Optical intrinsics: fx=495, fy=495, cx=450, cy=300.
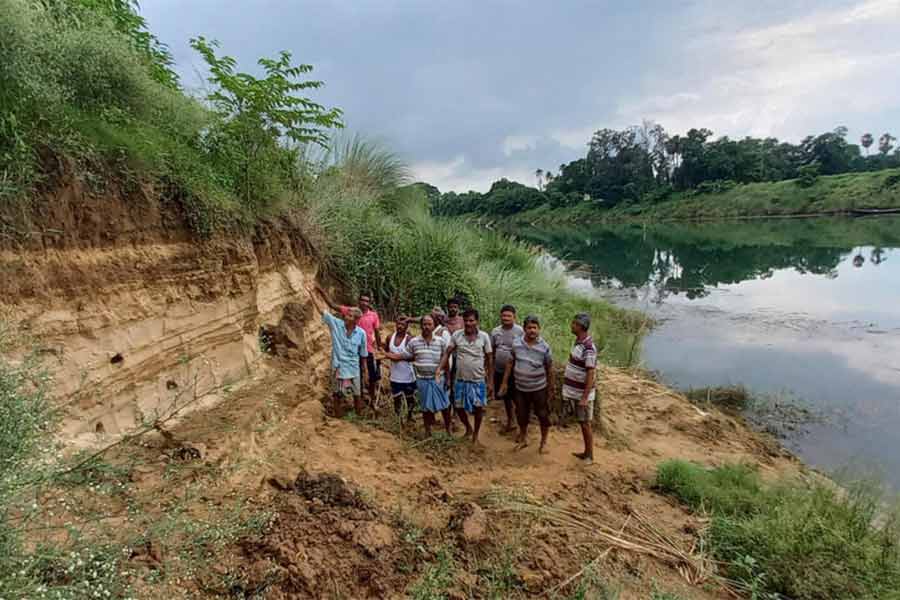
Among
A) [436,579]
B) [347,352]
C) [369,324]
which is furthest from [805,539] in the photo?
[369,324]

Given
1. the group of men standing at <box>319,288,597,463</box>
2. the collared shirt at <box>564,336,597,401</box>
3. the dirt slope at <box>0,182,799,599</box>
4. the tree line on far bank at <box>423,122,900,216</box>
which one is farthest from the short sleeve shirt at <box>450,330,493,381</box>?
the tree line on far bank at <box>423,122,900,216</box>

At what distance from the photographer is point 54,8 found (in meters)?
4.44

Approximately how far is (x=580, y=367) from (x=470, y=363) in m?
1.17

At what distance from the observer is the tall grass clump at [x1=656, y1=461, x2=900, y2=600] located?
3355mm

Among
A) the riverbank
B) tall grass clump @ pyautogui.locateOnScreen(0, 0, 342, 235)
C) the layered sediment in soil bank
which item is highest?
the riverbank

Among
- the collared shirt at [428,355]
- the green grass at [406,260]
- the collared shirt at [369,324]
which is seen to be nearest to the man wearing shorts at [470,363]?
the collared shirt at [428,355]

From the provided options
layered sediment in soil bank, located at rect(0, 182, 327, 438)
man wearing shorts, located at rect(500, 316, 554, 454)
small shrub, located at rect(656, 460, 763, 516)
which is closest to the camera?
layered sediment in soil bank, located at rect(0, 182, 327, 438)

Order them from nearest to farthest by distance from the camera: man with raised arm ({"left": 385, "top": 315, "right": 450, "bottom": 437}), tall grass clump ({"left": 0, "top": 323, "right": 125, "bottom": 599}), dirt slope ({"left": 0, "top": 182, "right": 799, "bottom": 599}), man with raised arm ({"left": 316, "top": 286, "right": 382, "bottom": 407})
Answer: tall grass clump ({"left": 0, "top": 323, "right": 125, "bottom": 599})
dirt slope ({"left": 0, "top": 182, "right": 799, "bottom": 599})
man with raised arm ({"left": 385, "top": 315, "right": 450, "bottom": 437})
man with raised arm ({"left": 316, "top": 286, "right": 382, "bottom": 407})

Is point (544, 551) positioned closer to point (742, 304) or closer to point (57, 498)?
point (57, 498)

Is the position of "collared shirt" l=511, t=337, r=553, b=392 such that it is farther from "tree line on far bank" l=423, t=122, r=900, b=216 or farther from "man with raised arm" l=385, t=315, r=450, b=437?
"tree line on far bank" l=423, t=122, r=900, b=216

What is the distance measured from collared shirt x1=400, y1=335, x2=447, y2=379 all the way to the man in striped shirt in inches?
55.0

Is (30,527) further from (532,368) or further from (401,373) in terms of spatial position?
(532,368)

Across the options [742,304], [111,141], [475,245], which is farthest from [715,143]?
[111,141]

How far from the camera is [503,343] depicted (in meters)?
5.68
